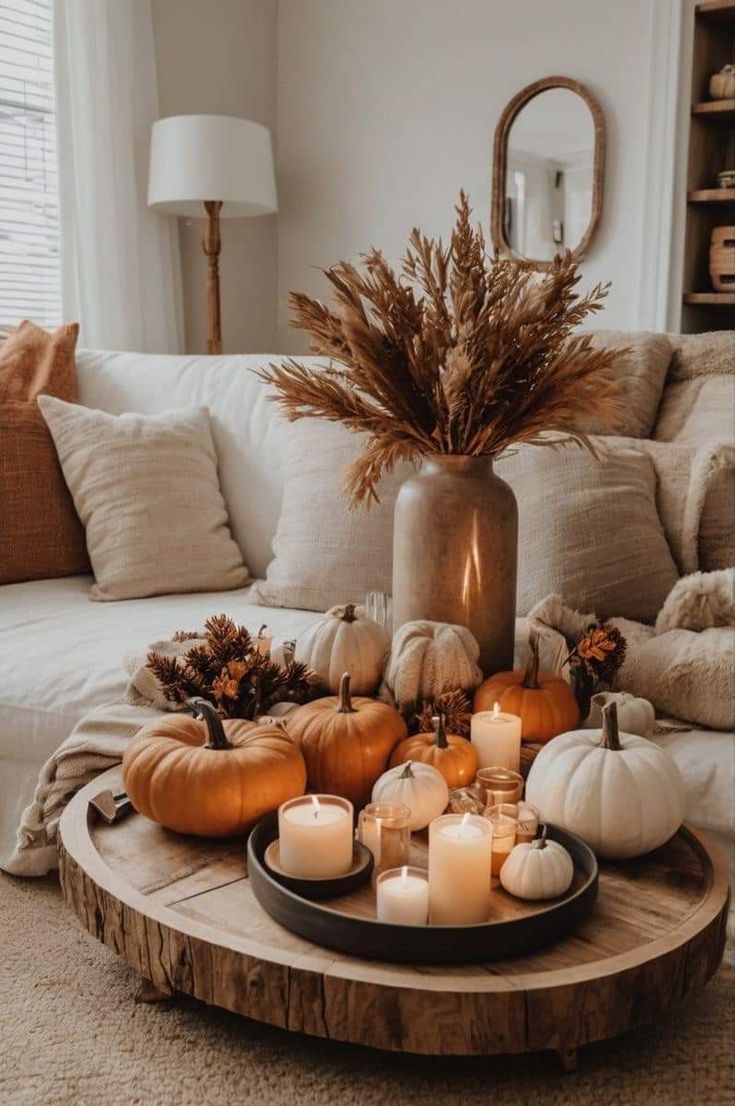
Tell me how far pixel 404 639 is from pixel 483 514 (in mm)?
205

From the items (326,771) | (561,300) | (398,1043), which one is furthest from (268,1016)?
(561,300)

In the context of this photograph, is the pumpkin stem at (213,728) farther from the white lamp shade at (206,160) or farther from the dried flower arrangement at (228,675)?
the white lamp shade at (206,160)

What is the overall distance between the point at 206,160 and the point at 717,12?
4.88 ft

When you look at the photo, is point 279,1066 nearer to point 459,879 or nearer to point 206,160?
point 459,879

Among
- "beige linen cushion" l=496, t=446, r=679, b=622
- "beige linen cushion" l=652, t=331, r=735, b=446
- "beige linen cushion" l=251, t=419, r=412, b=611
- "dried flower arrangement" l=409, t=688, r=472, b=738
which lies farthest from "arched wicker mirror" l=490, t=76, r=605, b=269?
"dried flower arrangement" l=409, t=688, r=472, b=738

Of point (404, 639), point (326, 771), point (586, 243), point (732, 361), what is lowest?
point (326, 771)

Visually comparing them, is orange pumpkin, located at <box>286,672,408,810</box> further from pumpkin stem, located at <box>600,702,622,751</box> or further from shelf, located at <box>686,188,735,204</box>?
shelf, located at <box>686,188,735,204</box>

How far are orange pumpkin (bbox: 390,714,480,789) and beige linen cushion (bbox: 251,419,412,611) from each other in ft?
2.64

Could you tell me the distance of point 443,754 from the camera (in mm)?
1269

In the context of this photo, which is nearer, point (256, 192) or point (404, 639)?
point (404, 639)

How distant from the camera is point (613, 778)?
117cm

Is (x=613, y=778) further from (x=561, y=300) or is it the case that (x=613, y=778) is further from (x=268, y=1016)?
(x=561, y=300)

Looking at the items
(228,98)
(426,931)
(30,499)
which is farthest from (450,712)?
(228,98)

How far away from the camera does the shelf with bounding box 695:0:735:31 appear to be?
2936 millimetres
